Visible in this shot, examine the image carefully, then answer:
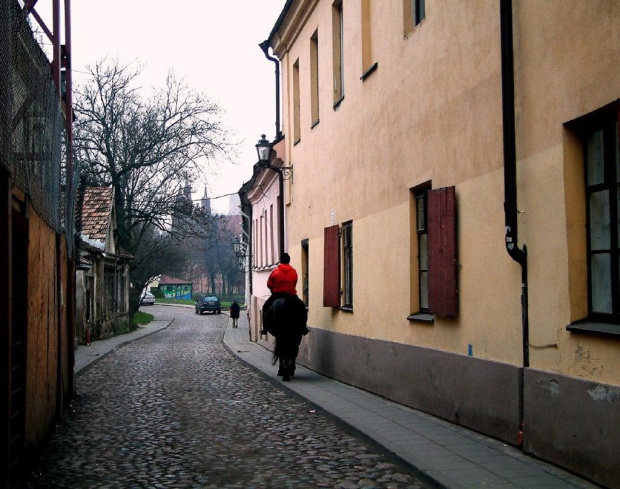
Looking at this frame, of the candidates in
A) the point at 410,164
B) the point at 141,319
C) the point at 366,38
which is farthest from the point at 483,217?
the point at 141,319

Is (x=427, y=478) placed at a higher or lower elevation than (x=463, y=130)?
lower

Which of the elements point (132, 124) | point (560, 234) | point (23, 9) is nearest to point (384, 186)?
point (560, 234)

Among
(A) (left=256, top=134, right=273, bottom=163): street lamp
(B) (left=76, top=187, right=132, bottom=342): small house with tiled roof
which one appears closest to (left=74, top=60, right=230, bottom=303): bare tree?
(B) (left=76, top=187, right=132, bottom=342): small house with tiled roof

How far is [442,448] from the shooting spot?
7.29 metres

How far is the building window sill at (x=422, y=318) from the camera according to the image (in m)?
9.41

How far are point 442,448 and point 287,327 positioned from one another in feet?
22.6

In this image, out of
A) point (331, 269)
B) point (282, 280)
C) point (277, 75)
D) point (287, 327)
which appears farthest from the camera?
point (277, 75)

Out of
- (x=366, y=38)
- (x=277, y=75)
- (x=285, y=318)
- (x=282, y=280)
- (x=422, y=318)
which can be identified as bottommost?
(x=285, y=318)

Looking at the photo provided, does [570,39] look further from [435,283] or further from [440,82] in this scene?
→ [435,283]

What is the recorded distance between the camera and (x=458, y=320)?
8648 mm

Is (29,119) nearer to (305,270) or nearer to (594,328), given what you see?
(594,328)

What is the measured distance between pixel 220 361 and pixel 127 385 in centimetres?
581

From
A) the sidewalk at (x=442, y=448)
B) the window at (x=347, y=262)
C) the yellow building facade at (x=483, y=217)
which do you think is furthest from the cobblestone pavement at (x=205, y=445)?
the window at (x=347, y=262)

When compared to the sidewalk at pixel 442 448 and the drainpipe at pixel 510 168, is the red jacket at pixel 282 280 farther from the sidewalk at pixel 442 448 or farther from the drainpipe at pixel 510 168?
→ the drainpipe at pixel 510 168
